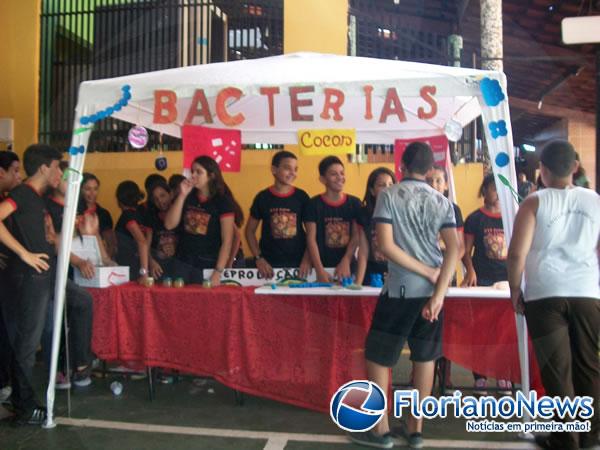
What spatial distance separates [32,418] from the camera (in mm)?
3773

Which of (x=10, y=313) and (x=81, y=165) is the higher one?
(x=81, y=165)

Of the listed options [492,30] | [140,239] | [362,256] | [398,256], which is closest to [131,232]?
[140,239]

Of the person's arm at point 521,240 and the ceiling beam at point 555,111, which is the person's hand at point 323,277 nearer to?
the person's arm at point 521,240

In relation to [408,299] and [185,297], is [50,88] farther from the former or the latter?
[408,299]

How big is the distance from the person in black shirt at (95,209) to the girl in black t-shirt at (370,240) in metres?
2.14

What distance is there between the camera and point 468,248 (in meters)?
4.61

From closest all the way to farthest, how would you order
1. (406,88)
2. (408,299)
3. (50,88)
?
1. (408,299)
2. (406,88)
3. (50,88)

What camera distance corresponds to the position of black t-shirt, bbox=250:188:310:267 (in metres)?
4.80

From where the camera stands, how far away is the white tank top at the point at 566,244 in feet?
10.1

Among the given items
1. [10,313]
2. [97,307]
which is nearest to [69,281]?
[97,307]

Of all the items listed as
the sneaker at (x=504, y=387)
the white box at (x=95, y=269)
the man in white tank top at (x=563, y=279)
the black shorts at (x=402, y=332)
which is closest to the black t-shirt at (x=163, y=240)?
the white box at (x=95, y=269)

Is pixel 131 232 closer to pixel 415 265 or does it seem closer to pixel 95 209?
pixel 95 209

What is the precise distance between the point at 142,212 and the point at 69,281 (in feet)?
4.13

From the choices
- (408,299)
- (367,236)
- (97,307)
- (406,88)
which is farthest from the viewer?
(367,236)
